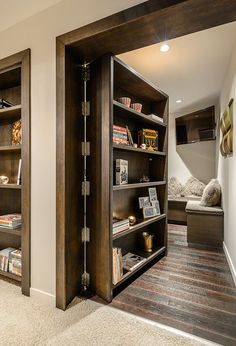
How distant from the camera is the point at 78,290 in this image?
2.04 m

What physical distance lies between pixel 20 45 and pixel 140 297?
8.48ft

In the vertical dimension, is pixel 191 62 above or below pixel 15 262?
above

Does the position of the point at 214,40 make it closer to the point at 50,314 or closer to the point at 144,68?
the point at 144,68

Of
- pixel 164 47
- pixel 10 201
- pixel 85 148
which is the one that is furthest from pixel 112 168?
pixel 164 47

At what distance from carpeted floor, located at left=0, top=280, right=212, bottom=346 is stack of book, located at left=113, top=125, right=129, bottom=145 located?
4.90ft

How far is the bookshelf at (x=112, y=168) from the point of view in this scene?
1.98m

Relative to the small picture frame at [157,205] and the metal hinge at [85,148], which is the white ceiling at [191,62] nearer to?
the metal hinge at [85,148]

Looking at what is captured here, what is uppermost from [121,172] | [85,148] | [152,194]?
[85,148]

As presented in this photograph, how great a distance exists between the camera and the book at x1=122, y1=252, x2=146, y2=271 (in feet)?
7.89

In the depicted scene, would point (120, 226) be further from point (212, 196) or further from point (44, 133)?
point (212, 196)

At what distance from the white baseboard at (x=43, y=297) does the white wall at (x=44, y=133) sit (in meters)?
0.03

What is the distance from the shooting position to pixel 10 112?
7.73 feet

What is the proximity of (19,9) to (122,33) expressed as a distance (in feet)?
3.40

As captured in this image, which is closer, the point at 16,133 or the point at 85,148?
the point at 85,148
